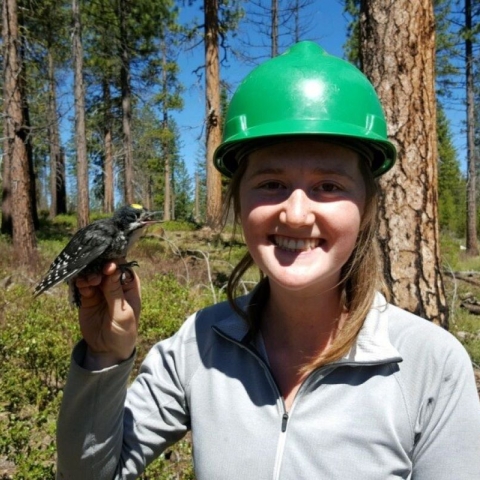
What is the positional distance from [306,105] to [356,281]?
602 mm

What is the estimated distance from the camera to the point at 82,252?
183 cm

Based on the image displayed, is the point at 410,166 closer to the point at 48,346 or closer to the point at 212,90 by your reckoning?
the point at 48,346

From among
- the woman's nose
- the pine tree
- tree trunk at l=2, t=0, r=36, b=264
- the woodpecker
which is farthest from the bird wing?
the pine tree

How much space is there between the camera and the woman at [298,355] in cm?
128

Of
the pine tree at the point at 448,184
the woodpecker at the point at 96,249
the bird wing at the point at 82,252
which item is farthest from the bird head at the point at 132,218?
the pine tree at the point at 448,184

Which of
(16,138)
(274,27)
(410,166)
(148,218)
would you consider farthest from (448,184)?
(148,218)

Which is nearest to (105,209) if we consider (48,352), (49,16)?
(49,16)

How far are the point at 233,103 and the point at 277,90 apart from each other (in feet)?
0.64

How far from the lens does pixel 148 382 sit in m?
1.59

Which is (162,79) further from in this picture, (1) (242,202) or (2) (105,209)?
(1) (242,202)

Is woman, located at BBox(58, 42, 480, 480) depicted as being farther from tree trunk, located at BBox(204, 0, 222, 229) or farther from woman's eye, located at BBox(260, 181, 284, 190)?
tree trunk, located at BBox(204, 0, 222, 229)

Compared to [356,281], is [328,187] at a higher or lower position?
higher

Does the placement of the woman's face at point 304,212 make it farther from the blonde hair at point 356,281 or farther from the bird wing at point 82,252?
the bird wing at point 82,252

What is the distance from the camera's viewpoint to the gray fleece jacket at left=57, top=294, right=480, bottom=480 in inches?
49.7
